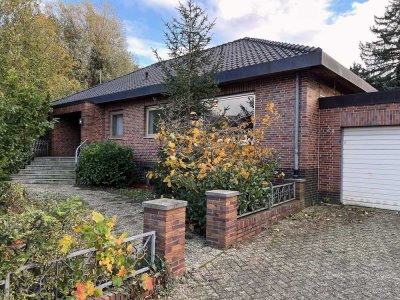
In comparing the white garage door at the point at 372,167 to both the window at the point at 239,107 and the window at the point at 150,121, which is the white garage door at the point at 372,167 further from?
the window at the point at 150,121

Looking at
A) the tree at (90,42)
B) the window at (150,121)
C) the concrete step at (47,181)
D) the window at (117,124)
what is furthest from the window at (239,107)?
the tree at (90,42)

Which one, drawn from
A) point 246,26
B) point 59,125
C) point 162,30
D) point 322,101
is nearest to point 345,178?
point 322,101

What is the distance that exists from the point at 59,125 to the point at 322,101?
12.5 m

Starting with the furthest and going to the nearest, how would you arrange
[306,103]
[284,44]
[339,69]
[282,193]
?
1. [284,44]
2. [339,69]
3. [306,103]
4. [282,193]

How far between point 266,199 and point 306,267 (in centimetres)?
199

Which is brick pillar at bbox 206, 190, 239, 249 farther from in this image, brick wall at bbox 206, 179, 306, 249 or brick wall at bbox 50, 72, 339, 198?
brick wall at bbox 50, 72, 339, 198

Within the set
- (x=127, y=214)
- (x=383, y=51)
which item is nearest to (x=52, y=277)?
(x=127, y=214)

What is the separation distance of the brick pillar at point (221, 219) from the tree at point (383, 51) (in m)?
25.6

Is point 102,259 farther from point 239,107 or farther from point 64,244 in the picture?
point 239,107

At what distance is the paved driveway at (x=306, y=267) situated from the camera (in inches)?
126

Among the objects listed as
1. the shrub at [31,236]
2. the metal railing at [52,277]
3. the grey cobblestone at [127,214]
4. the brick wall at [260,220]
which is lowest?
the grey cobblestone at [127,214]

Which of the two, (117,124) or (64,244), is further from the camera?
(117,124)

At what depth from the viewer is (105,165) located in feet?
32.9

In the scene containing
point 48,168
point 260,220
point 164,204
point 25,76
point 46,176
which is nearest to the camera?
point 164,204
